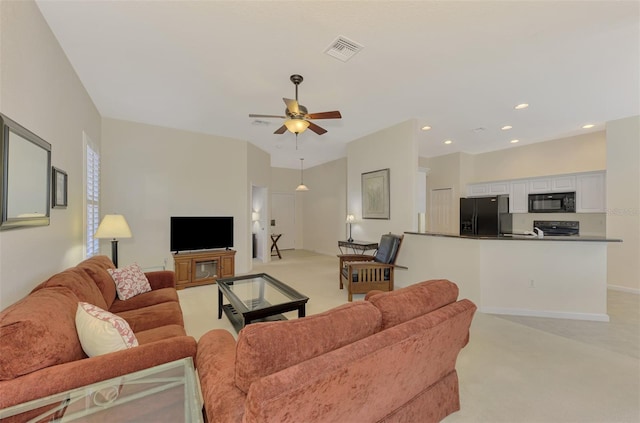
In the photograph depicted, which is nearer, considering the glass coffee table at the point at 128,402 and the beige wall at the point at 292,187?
the glass coffee table at the point at 128,402

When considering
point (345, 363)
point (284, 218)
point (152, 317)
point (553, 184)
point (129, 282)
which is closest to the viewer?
point (345, 363)

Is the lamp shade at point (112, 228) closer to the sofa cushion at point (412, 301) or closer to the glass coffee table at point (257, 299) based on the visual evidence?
the glass coffee table at point (257, 299)

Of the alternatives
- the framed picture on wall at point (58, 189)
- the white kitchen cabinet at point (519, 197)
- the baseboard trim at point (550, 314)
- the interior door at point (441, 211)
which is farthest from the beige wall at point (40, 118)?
the white kitchen cabinet at point (519, 197)

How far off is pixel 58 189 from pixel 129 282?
1099mm

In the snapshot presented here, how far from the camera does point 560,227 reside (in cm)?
558

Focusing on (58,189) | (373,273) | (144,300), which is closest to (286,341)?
(144,300)

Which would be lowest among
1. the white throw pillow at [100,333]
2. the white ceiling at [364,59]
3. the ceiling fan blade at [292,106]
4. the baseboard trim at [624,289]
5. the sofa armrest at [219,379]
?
the baseboard trim at [624,289]

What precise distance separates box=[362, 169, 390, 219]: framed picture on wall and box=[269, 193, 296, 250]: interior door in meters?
4.15

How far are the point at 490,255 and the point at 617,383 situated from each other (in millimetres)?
1692

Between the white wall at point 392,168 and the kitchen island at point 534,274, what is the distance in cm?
102

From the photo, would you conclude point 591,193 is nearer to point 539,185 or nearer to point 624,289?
point 539,185

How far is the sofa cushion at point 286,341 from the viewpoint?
100 centimetres

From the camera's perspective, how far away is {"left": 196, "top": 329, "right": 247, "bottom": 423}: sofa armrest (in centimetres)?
101

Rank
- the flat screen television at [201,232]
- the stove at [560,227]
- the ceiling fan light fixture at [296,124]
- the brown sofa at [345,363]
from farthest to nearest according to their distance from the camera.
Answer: the stove at [560,227] → the flat screen television at [201,232] → the ceiling fan light fixture at [296,124] → the brown sofa at [345,363]
